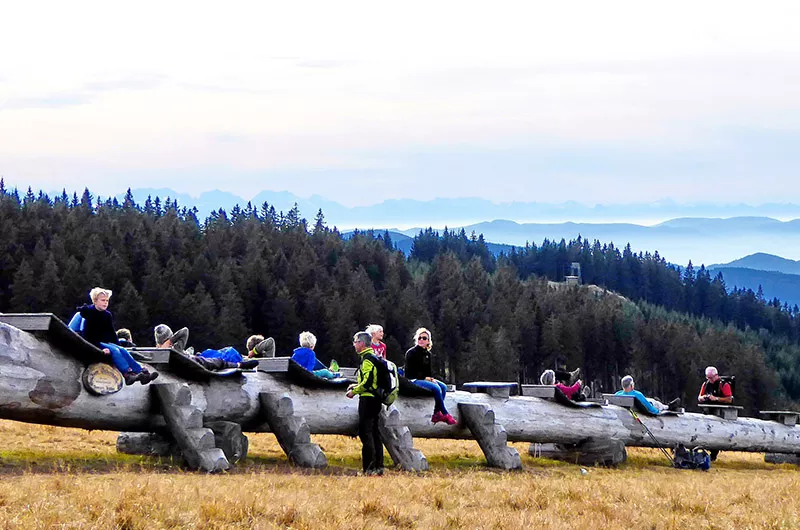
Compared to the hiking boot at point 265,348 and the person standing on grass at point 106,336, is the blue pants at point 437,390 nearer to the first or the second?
the hiking boot at point 265,348

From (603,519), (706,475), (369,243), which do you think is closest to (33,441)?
(603,519)

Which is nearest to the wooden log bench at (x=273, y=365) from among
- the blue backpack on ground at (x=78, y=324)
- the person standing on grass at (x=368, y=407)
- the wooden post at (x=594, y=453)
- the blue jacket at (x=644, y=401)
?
the person standing on grass at (x=368, y=407)

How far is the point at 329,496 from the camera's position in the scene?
12094 mm

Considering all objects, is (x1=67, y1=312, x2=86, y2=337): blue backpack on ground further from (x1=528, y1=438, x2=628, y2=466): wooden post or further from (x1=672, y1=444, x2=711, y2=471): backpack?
(x1=672, y1=444, x2=711, y2=471): backpack

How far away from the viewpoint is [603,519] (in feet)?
39.2

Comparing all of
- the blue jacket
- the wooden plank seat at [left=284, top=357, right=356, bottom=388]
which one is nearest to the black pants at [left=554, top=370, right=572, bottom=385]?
the blue jacket

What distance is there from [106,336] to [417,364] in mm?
5587

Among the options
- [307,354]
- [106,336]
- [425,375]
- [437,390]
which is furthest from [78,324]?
[437,390]

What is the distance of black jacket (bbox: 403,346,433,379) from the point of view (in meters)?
17.8

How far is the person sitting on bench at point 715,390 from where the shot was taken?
1035 inches

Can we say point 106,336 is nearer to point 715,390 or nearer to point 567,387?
point 567,387

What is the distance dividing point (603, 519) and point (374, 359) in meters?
4.70

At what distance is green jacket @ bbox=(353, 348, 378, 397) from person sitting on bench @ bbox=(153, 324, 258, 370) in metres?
2.40

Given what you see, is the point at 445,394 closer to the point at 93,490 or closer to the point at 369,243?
the point at 93,490
